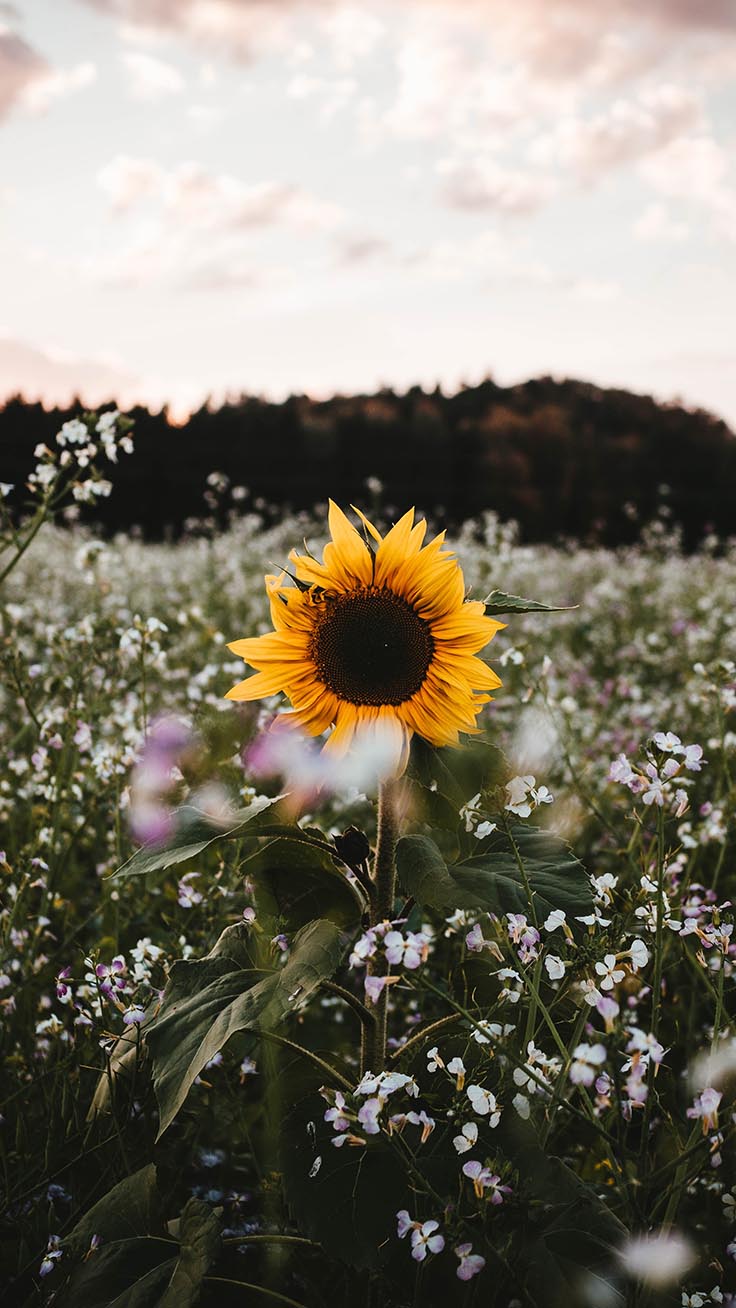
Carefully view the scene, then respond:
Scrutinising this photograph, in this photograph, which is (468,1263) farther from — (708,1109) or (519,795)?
(519,795)

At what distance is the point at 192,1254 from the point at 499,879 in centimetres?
70

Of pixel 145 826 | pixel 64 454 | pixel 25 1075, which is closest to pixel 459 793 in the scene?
pixel 145 826

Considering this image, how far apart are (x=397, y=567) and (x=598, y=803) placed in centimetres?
205

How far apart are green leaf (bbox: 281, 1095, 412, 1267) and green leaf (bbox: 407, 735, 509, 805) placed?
0.52 meters

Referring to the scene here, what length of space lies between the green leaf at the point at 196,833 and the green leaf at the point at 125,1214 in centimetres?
48

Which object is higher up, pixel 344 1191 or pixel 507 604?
pixel 507 604

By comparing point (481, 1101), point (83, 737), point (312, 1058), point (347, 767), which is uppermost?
point (347, 767)

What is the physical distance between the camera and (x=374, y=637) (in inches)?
62.2

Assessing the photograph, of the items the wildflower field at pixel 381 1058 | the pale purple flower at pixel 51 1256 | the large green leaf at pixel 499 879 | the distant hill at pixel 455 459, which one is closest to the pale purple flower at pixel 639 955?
the wildflower field at pixel 381 1058

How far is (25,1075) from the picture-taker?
2189mm

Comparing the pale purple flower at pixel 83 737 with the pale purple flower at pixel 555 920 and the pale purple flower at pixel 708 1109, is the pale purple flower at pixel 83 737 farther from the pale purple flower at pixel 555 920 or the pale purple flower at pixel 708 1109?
the pale purple flower at pixel 708 1109

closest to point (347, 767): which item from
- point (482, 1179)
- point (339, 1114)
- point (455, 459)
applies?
point (339, 1114)

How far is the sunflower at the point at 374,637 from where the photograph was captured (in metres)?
1.56

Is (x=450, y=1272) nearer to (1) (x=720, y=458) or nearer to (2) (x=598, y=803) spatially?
(2) (x=598, y=803)
